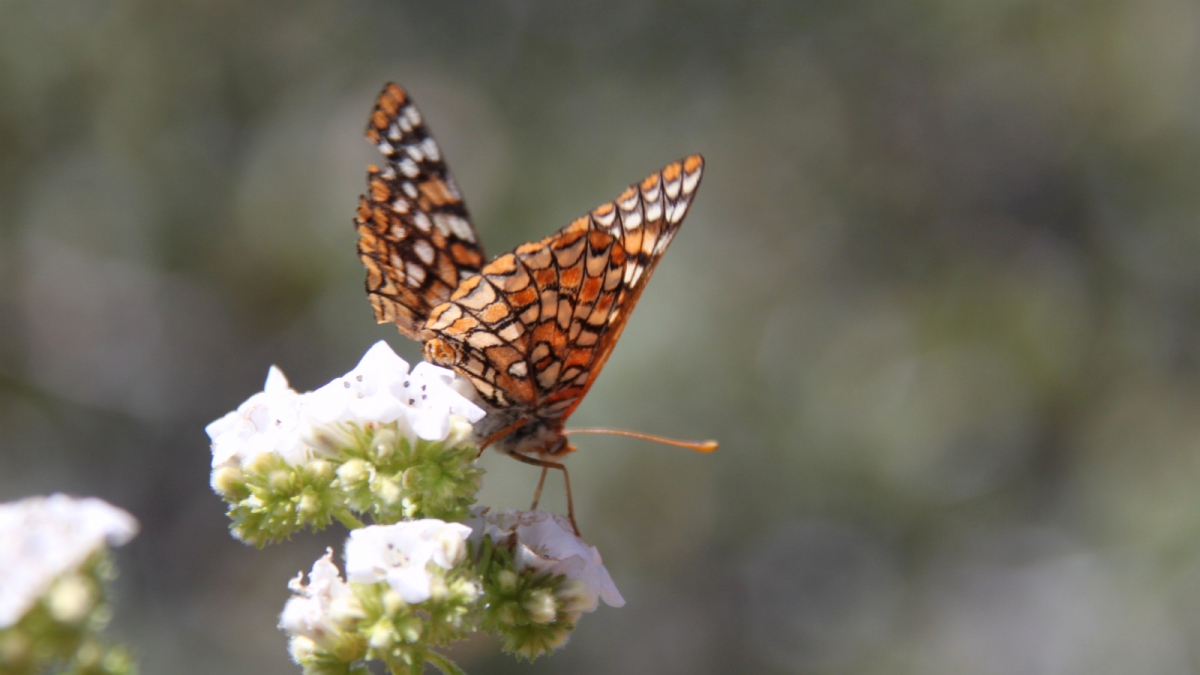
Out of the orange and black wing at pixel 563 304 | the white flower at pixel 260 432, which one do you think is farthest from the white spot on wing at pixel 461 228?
the white flower at pixel 260 432

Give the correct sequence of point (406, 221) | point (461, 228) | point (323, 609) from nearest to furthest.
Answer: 1. point (323, 609)
2. point (406, 221)
3. point (461, 228)

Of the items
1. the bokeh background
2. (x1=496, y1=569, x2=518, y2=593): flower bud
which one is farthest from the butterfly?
the bokeh background

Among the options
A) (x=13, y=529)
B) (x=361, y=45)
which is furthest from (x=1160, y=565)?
(x=361, y=45)

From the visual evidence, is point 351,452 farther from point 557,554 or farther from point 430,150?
point 430,150

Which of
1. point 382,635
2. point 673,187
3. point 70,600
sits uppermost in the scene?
point 673,187

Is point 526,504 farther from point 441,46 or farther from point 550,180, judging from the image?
point 441,46

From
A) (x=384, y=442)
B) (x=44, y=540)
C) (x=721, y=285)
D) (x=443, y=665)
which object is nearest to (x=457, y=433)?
(x=384, y=442)
